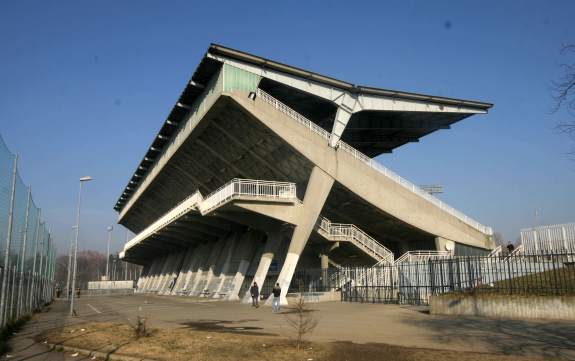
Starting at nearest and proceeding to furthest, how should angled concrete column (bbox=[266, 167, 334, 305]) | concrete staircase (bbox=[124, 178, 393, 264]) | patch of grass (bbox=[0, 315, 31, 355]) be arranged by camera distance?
→ patch of grass (bbox=[0, 315, 31, 355]) < concrete staircase (bbox=[124, 178, 393, 264]) < angled concrete column (bbox=[266, 167, 334, 305])

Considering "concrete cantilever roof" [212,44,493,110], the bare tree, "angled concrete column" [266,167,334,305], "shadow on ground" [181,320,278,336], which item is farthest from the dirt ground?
"concrete cantilever roof" [212,44,493,110]

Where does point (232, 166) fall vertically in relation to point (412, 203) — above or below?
above

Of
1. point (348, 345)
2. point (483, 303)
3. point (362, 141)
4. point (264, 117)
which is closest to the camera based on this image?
point (348, 345)

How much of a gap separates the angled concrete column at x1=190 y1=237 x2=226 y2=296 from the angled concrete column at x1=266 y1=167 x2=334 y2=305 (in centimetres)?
1887

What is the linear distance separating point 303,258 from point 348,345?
2909 cm

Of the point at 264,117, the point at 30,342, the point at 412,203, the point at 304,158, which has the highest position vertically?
the point at 264,117

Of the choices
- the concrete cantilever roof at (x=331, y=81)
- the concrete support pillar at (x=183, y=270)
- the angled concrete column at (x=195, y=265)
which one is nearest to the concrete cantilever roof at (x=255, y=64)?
the concrete cantilever roof at (x=331, y=81)

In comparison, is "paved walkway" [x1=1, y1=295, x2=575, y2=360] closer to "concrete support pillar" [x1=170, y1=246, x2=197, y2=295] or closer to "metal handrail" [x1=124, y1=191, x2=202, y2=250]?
"metal handrail" [x1=124, y1=191, x2=202, y2=250]

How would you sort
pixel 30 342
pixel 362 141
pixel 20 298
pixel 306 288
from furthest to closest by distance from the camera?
1. pixel 362 141
2. pixel 306 288
3. pixel 20 298
4. pixel 30 342

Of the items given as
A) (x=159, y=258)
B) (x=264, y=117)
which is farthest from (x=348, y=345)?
(x=159, y=258)

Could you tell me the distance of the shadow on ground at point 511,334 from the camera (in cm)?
1180

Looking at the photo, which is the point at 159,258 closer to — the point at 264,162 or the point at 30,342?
the point at 264,162

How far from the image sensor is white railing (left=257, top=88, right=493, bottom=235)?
109 feet

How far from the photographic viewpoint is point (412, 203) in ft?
121
